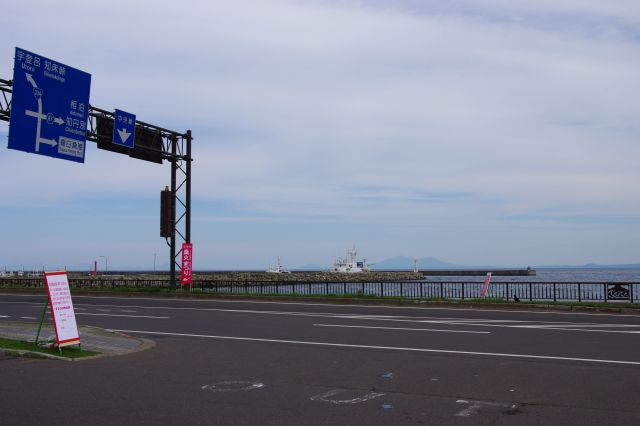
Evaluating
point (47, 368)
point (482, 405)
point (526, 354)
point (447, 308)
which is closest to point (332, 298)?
point (447, 308)

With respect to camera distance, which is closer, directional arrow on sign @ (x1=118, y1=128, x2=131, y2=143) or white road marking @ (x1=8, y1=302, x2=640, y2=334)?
white road marking @ (x1=8, y1=302, x2=640, y2=334)

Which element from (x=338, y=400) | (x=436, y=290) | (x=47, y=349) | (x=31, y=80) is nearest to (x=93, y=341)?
(x=47, y=349)

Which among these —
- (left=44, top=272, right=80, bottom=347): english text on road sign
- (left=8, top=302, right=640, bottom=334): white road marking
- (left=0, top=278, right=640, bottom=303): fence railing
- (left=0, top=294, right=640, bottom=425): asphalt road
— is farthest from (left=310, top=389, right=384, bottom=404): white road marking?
(left=0, top=278, right=640, bottom=303): fence railing

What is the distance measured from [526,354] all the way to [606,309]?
39.5 ft

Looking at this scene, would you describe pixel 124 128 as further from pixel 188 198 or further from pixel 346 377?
pixel 346 377

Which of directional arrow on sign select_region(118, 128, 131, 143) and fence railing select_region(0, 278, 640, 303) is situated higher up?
directional arrow on sign select_region(118, 128, 131, 143)

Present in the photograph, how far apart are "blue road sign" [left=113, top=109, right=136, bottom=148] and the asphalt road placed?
11995 mm

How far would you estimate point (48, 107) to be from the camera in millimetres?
21156

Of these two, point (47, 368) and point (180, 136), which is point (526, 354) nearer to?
point (47, 368)

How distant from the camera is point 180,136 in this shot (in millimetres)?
31922

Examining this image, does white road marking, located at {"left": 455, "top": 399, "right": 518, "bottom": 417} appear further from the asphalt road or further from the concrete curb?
the concrete curb

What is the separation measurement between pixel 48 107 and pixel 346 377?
1660 cm

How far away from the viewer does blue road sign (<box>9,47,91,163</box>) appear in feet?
66.3

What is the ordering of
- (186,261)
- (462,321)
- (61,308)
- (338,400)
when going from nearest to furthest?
(338,400)
(61,308)
(462,321)
(186,261)
